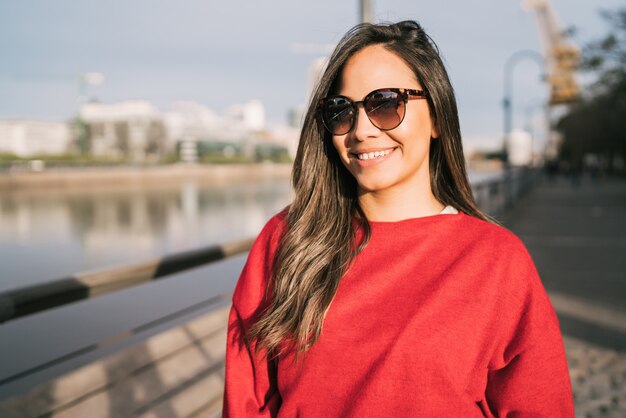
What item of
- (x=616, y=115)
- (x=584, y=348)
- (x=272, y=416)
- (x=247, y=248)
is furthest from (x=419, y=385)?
(x=616, y=115)

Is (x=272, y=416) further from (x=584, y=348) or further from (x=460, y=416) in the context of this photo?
(x=584, y=348)

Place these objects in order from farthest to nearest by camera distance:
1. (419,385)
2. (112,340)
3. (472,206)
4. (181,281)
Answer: (181,281) < (112,340) < (472,206) < (419,385)

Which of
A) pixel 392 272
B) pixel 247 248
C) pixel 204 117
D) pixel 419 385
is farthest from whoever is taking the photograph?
pixel 204 117

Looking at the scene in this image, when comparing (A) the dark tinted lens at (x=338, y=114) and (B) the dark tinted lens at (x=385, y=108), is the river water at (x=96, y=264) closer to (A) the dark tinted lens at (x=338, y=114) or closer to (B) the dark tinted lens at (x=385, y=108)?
(A) the dark tinted lens at (x=338, y=114)

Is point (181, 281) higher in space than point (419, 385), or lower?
lower

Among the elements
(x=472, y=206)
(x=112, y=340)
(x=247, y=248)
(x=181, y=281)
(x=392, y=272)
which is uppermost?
(x=472, y=206)

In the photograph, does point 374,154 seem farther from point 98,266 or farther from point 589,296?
point 98,266

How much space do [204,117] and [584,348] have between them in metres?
167

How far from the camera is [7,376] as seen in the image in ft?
8.31

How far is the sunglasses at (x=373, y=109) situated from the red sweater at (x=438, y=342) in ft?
0.96

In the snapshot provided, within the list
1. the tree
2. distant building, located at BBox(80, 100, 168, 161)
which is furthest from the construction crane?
distant building, located at BBox(80, 100, 168, 161)

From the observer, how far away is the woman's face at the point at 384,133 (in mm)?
1534

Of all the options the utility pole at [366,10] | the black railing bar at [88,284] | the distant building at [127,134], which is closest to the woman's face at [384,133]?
the black railing bar at [88,284]

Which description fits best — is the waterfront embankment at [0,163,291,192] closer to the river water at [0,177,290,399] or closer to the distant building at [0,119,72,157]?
the river water at [0,177,290,399]
